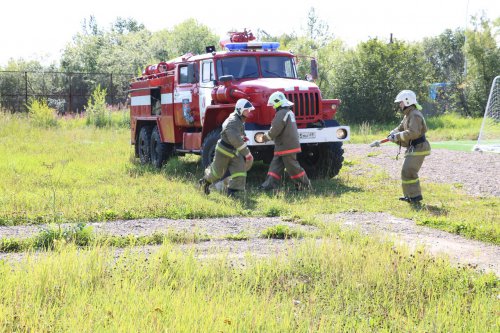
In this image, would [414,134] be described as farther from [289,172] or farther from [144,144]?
[144,144]

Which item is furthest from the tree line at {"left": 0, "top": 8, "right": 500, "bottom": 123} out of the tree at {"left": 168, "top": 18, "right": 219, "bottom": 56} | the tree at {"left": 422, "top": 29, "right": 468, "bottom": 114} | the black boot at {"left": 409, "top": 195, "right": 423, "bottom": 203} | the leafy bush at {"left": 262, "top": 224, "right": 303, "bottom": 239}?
the tree at {"left": 422, "top": 29, "right": 468, "bottom": 114}

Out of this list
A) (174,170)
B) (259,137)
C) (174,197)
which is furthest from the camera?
(174,170)

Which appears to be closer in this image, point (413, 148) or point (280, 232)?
point (280, 232)

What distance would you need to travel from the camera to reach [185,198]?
1070cm

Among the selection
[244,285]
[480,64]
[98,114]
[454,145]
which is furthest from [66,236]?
[480,64]

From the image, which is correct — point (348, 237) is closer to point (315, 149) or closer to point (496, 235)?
point (496, 235)

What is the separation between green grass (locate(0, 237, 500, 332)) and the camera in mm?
4562

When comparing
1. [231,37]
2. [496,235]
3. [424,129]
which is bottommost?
[496,235]

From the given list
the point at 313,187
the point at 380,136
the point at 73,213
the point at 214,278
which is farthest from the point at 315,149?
the point at 380,136

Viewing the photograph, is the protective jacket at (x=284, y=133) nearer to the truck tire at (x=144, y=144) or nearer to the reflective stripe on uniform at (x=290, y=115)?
the reflective stripe on uniform at (x=290, y=115)

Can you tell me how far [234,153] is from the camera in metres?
11.8

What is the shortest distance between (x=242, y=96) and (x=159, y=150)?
12.4 feet

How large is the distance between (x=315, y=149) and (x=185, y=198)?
13.7 ft

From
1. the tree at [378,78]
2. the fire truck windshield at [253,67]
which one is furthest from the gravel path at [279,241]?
the tree at [378,78]
